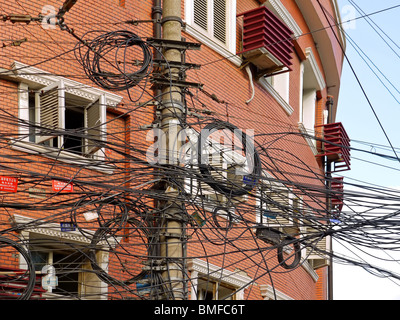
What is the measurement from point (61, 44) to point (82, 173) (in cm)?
216

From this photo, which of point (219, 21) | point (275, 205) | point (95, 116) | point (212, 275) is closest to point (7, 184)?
point (95, 116)

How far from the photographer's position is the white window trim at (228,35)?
1617 cm

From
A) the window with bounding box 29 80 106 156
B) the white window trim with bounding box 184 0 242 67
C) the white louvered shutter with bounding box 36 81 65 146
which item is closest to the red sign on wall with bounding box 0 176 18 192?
the window with bounding box 29 80 106 156

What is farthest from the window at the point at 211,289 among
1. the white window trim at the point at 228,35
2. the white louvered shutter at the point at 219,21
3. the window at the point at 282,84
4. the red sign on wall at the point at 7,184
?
the window at the point at 282,84

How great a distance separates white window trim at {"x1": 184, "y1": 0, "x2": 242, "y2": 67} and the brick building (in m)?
0.04

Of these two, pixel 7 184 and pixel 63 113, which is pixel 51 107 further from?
pixel 7 184

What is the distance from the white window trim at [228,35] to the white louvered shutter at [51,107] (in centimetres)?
368

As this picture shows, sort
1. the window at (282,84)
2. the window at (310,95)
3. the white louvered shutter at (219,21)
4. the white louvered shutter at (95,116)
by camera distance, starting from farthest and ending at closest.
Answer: the window at (310,95)
the window at (282,84)
the white louvered shutter at (219,21)
the white louvered shutter at (95,116)

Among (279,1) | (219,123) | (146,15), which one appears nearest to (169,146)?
(219,123)

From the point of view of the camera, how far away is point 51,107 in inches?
518

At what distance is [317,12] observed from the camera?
2158 cm

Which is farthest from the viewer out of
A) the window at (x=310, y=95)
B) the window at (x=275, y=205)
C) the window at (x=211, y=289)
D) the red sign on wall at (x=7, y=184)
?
the window at (x=310, y=95)

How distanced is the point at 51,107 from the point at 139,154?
190cm

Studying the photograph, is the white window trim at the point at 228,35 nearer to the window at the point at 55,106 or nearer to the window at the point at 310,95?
the window at the point at 55,106
